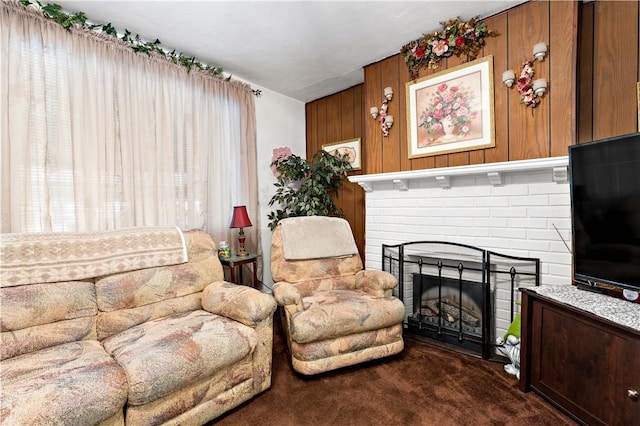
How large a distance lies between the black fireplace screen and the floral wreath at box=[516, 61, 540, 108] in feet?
3.62

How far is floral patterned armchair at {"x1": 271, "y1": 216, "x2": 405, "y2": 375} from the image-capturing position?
193cm

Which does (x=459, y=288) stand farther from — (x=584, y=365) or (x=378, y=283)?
(x=584, y=365)

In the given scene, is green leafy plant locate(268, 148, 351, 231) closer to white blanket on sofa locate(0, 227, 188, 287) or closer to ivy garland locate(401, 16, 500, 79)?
ivy garland locate(401, 16, 500, 79)

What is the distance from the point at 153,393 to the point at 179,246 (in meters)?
1.02

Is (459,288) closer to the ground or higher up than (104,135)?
closer to the ground

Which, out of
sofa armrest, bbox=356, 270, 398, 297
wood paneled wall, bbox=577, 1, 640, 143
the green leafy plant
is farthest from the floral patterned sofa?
wood paneled wall, bbox=577, 1, 640, 143

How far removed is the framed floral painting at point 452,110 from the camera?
2273 millimetres

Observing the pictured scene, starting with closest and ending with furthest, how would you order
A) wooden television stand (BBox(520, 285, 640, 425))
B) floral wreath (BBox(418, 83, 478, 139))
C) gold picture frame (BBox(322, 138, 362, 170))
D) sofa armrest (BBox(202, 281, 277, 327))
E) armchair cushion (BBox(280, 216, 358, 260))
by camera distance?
wooden television stand (BBox(520, 285, 640, 425)), sofa armrest (BBox(202, 281, 277, 327)), floral wreath (BBox(418, 83, 478, 139)), armchair cushion (BBox(280, 216, 358, 260)), gold picture frame (BBox(322, 138, 362, 170))

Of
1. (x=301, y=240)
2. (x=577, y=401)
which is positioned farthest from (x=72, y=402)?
(x=577, y=401)

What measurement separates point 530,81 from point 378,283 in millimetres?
1794

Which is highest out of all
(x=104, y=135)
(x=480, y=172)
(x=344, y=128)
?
(x=344, y=128)

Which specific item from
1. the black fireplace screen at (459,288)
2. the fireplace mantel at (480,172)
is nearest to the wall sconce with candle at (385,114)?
the fireplace mantel at (480,172)

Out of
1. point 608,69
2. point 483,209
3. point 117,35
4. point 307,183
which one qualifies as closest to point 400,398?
point 483,209

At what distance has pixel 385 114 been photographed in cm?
283
